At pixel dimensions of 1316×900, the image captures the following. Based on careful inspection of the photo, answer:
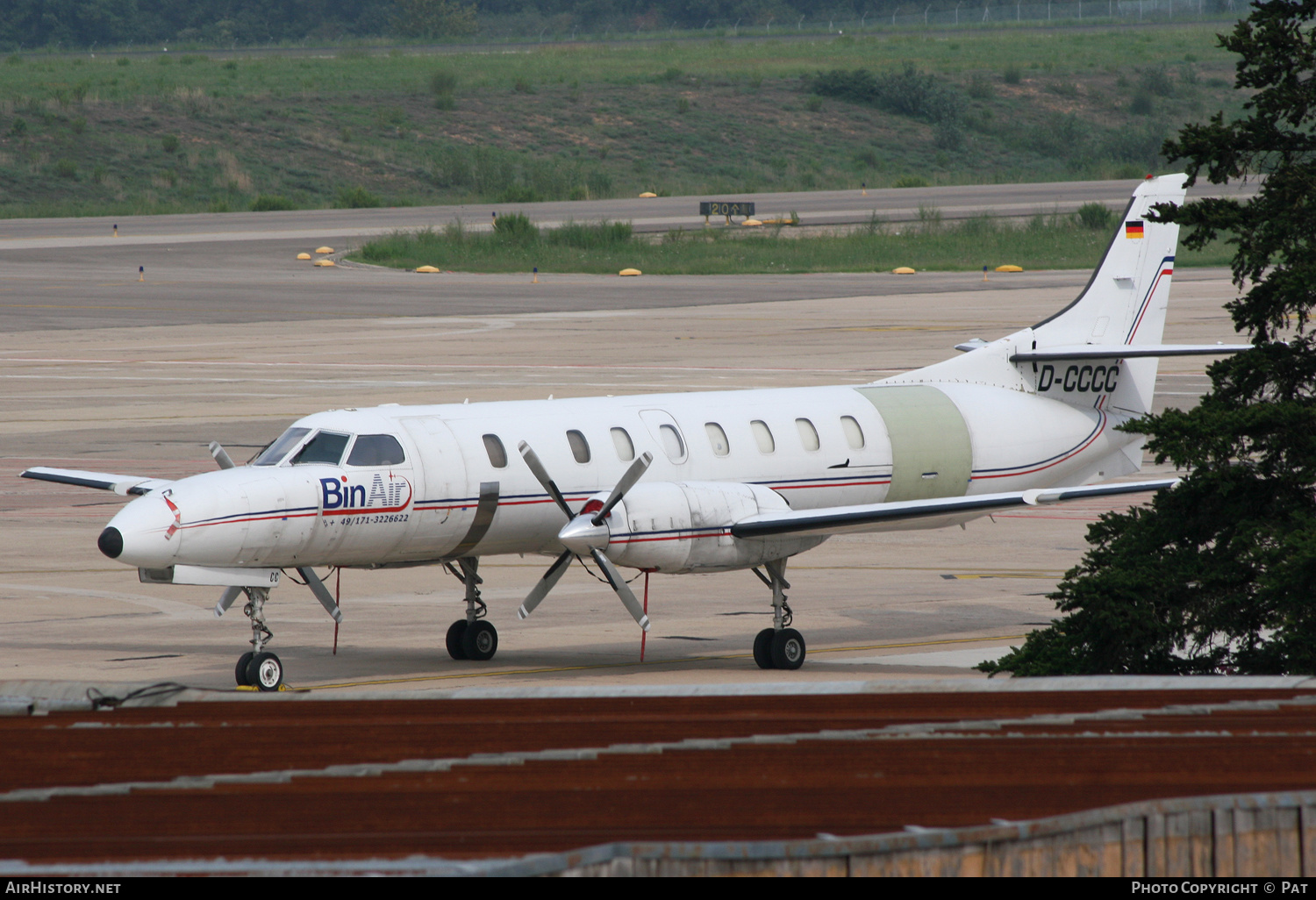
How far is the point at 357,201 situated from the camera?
10219 cm

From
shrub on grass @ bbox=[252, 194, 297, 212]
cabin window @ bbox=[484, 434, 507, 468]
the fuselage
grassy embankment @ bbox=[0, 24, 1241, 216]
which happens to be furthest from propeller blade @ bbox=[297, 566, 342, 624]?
shrub on grass @ bbox=[252, 194, 297, 212]

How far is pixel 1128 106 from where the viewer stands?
472ft

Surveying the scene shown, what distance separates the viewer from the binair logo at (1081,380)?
24.0 m

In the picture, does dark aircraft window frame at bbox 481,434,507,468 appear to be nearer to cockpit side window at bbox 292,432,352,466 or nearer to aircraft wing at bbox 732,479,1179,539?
cockpit side window at bbox 292,432,352,466

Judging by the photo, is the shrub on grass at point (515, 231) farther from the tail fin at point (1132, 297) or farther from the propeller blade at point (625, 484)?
the propeller blade at point (625, 484)

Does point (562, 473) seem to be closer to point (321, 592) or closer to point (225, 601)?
point (321, 592)

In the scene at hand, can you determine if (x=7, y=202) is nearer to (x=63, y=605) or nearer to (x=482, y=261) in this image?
(x=482, y=261)

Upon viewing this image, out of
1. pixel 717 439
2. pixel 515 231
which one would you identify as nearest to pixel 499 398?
pixel 717 439

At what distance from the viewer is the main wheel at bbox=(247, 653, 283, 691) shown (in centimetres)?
1720

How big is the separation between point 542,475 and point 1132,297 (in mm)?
9901

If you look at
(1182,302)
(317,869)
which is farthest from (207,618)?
(1182,302)

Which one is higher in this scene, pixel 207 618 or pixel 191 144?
pixel 191 144

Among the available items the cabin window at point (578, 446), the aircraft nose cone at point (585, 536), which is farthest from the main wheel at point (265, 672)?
the cabin window at point (578, 446)

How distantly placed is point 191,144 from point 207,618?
93.0 metres
